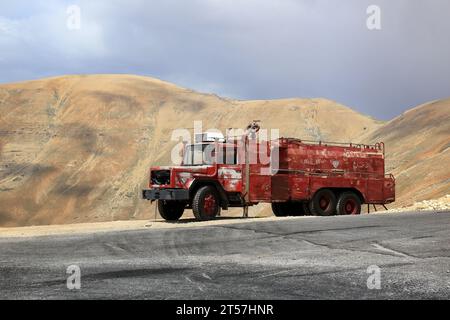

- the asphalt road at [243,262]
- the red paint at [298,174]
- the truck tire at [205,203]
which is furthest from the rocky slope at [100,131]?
the asphalt road at [243,262]

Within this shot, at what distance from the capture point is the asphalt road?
25.0 ft

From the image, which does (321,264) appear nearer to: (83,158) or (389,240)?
(389,240)

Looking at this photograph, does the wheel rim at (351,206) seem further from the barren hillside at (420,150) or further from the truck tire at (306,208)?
the barren hillside at (420,150)

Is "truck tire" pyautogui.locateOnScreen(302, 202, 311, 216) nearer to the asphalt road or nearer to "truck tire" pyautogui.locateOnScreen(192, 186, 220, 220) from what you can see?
"truck tire" pyautogui.locateOnScreen(192, 186, 220, 220)

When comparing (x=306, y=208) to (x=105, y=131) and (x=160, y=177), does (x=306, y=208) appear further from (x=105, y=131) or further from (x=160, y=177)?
(x=105, y=131)

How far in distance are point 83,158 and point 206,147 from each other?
177 ft

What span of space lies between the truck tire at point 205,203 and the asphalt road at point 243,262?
2764 mm

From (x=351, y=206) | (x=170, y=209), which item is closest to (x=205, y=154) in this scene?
(x=170, y=209)

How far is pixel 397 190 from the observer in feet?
116

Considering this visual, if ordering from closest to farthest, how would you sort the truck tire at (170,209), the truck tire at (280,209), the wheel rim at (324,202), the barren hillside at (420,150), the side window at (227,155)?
the side window at (227,155), the truck tire at (170,209), the wheel rim at (324,202), the truck tire at (280,209), the barren hillside at (420,150)

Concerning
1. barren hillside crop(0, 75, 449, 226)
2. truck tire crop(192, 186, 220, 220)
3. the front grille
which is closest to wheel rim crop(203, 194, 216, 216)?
truck tire crop(192, 186, 220, 220)

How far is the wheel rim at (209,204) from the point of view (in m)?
19.0
